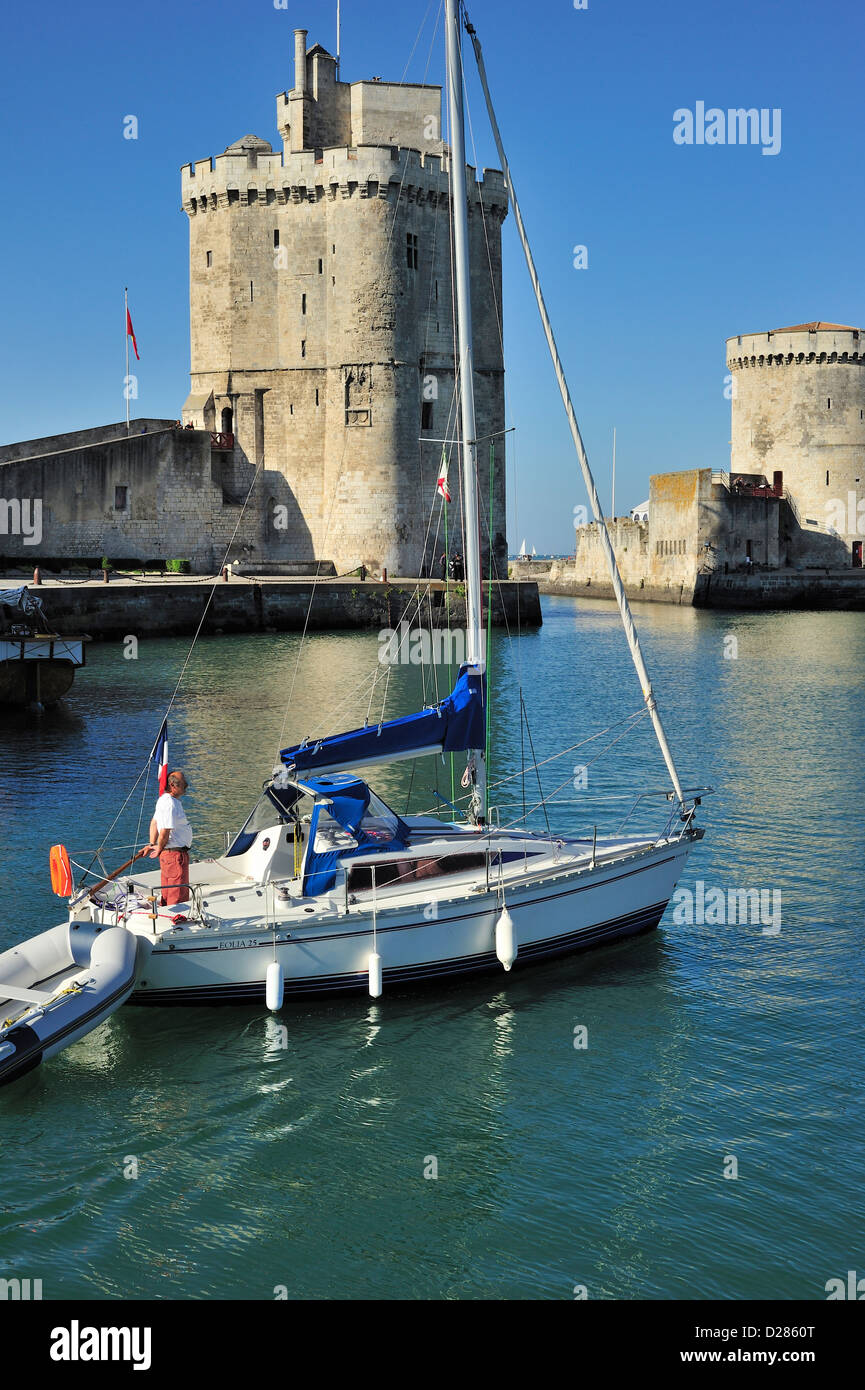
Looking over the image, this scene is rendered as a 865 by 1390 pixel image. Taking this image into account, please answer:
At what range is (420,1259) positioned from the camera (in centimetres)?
759

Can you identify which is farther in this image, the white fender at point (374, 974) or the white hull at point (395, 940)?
the white fender at point (374, 974)

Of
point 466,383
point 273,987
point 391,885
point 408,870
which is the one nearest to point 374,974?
point 273,987

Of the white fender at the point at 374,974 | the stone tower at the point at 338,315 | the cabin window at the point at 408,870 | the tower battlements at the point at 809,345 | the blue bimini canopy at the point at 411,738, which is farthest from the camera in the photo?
the tower battlements at the point at 809,345

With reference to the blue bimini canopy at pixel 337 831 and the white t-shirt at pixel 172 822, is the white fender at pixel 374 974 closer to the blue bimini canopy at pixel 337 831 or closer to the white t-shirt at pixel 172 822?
the blue bimini canopy at pixel 337 831

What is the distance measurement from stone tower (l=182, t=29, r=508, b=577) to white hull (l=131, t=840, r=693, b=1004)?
36559 millimetres

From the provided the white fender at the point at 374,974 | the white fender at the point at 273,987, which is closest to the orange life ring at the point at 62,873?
the white fender at the point at 273,987

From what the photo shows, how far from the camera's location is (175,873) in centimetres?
1107

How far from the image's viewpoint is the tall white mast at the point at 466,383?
12547 mm

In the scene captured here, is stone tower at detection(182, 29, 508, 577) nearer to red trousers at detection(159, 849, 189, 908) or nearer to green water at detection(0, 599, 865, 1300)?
green water at detection(0, 599, 865, 1300)

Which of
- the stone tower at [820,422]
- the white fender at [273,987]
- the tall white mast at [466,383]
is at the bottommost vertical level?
the white fender at [273,987]

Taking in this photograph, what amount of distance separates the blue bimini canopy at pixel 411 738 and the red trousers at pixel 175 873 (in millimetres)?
1316

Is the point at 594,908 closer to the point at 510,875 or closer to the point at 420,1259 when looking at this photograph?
the point at 510,875

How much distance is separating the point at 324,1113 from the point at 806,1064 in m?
3.72

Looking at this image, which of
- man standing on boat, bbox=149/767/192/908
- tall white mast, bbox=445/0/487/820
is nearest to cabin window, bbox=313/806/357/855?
man standing on boat, bbox=149/767/192/908
